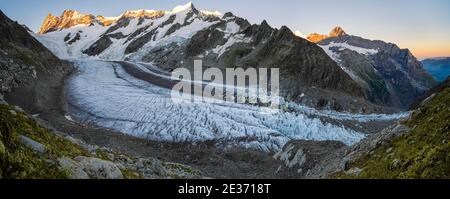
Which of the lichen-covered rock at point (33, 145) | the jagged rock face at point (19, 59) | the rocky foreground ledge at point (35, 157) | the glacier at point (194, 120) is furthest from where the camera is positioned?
the jagged rock face at point (19, 59)

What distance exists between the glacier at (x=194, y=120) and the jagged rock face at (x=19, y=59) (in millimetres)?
6910

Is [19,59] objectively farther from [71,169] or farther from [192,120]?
[71,169]

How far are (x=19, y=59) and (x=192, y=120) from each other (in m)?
35.7

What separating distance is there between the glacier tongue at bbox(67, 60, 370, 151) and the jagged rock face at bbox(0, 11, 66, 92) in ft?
23.0

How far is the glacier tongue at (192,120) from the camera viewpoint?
4466cm

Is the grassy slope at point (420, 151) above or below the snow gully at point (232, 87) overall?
below

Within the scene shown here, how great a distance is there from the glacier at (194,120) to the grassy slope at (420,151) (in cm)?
2285

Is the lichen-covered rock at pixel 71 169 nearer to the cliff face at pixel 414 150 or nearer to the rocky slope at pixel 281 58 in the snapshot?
the cliff face at pixel 414 150

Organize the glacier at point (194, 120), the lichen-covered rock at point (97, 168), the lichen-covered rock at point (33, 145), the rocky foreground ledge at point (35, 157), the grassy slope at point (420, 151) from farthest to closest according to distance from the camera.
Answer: the glacier at point (194, 120) < the lichen-covered rock at point (97, 168) < the lichen-covered rock at point (33, 145) < the grassy slope at point (420, 151) < the rocky foreground ledge at point (35, 157)

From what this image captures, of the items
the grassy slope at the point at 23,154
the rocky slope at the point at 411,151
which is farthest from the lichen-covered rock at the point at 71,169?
the rocky slope at the point at 411,151

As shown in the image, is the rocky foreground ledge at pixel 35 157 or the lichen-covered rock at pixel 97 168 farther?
the lichen-covered rock at pixel 97 168

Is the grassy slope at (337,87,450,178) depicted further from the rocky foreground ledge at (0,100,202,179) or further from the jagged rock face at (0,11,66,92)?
the jagged rock face at (0,11,66,92)

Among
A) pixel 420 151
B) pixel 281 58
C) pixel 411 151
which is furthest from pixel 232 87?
pixel 420 151
